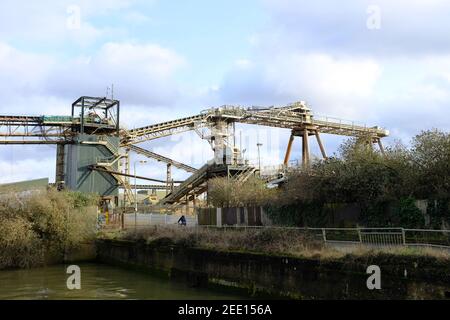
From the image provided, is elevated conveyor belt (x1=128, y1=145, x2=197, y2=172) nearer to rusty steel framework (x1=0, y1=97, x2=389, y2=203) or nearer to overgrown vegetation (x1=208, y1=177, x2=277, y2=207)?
rusty steel framework (x1=0, y1=97, x2=389, y2=203)

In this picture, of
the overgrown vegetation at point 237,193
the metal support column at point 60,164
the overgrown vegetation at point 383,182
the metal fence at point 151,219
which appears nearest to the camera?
the overgrown vegetation at point 383,182

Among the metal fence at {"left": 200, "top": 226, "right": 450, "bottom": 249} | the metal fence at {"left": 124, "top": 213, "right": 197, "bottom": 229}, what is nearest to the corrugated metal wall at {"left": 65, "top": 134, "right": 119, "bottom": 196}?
the metal fence at {"left": 124, "top": 213, "right": 197, "bottom": 229}

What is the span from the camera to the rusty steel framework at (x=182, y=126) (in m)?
55.0

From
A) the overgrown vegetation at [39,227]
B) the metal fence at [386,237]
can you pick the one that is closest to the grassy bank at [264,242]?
the metal fence at [386,237]

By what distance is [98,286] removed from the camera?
92.8ft

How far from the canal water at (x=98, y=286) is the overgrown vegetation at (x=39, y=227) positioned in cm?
151

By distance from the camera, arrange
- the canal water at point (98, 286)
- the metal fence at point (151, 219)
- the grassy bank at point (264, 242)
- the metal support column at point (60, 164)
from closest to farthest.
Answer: the grassy bank at point (264, 242)
the canal water at point (98, 286)
the metal fence at point (151, 219)
the metal support column at point (60, 164)

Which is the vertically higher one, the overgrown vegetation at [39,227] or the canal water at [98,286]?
the overgrown vegetation at [39,227]

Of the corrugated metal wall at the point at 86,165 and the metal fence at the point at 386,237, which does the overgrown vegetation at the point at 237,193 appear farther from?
the corrugated metal wall at the point at 86,165

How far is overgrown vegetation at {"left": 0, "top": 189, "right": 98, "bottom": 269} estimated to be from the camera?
119ft

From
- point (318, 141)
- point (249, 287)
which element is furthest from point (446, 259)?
point (318, 141)

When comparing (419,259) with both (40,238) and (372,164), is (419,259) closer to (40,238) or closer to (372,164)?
(372,164)

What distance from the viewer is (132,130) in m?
60.8

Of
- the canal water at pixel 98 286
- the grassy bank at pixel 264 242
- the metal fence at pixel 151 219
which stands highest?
the metal fence at pixel 151 219
